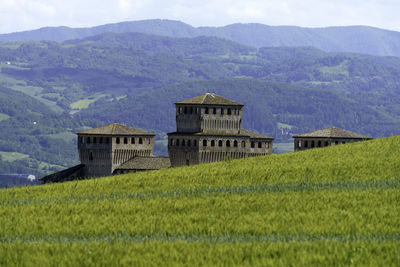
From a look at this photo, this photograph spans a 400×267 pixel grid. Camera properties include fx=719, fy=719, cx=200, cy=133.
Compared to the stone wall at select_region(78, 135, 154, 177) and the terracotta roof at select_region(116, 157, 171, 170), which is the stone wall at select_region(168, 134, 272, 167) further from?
the stone wall at select_region(78, 135, 154, 177)

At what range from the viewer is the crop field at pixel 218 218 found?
28016 millimetres

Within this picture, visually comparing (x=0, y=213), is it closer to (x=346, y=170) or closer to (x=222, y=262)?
(x=222, y=262)

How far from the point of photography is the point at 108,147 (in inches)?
5354

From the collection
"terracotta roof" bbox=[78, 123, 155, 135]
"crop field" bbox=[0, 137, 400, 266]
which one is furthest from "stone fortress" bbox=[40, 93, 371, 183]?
"crop field" bbox=[0, 137, 400, 266]

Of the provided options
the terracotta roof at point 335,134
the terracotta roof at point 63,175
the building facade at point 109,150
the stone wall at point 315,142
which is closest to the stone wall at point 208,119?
the building facade at point 109,150

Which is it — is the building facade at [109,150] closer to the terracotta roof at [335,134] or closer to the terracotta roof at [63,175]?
the terracotta roof at [63,175]

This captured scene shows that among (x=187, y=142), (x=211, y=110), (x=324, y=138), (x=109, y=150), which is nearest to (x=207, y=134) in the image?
(x=187, y=142)

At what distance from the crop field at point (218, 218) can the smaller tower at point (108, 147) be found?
253 feet

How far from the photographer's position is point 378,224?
33.4m

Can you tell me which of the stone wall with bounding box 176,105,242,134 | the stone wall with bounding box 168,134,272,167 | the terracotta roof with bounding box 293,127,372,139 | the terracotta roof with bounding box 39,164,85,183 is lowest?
the terracotta roof with bounding box 39,164,85,183

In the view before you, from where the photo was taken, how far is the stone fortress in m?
127

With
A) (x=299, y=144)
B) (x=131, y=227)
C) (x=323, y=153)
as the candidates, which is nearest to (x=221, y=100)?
(x=299, y=144)

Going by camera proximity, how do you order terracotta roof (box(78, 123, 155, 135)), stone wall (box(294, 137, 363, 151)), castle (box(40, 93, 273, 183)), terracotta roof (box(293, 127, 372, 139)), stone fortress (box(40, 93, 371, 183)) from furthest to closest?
terracotta roof (box(78, 123, 155, 135)) → stone wall (box(294, 137, 363, 151)) → terracotta roof (box(293, 127, 372, 139)) → stone fortress (box(40, 93, 371, 183)) → castle (box(40, 93, 273, 183))

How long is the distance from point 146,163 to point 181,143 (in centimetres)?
880
